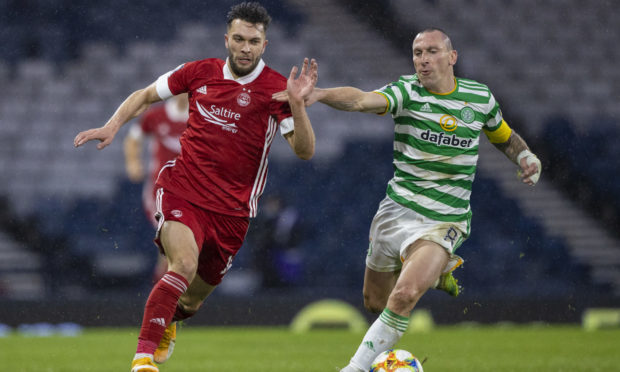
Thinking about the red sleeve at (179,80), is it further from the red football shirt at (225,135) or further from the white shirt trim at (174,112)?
the white shirt trim at (174,112)

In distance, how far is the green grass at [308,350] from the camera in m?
7.50

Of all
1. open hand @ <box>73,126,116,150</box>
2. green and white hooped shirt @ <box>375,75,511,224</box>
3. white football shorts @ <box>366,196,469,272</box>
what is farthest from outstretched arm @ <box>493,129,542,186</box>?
open hand @ <box>73,126,116,150</box>

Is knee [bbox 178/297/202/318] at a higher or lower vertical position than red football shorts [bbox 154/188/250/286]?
lower

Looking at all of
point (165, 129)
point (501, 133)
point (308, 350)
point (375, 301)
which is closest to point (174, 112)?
point (165, 129)

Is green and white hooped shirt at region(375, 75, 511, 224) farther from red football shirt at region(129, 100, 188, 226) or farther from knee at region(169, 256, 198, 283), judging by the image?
red football shirt at region(129, 100, 188, 226)

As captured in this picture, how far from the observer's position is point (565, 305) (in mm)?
12375

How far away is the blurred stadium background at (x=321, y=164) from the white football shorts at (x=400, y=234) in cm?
576

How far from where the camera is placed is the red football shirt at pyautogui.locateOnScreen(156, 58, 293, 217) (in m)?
5.84

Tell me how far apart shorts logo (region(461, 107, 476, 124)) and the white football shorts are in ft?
2.20

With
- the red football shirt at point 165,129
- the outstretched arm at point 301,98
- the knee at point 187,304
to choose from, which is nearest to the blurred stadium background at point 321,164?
the red football shirt at point 165,129

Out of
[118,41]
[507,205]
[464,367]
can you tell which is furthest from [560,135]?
[464,367]

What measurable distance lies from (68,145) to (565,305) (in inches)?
340

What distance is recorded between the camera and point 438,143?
6.10 m

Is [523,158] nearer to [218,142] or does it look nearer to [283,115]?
[283,115]
